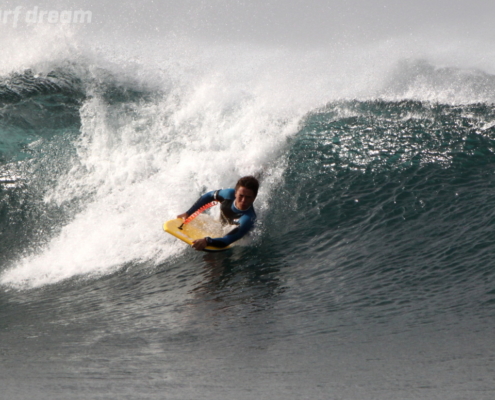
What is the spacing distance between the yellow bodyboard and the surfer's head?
0.52 meters

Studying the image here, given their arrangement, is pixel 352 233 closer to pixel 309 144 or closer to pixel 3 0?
pixel 309 144

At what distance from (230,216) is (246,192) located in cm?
59

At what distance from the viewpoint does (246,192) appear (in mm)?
5723

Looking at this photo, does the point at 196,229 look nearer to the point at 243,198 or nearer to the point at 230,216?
the point at 230,216

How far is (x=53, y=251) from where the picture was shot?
6.55 m

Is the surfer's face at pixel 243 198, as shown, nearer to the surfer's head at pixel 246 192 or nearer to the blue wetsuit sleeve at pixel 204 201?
the surfer's head at pixel 246 192

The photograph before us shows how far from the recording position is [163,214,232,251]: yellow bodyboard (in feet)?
19.3

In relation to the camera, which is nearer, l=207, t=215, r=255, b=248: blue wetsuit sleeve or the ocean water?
the ocean water

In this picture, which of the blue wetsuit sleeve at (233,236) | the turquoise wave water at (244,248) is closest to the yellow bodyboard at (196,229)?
the blue wetsuit sleeve at (233,236)

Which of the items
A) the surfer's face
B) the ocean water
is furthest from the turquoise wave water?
the surfer's face

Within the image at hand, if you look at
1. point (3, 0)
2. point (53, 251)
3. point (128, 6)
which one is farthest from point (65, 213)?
point (128, 6)

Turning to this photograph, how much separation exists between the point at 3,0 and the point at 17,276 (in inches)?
490

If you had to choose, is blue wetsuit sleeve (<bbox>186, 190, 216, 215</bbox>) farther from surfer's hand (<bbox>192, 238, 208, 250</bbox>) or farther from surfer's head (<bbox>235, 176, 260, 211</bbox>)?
surfer's hand (<bbox>192, 238, 208, 250</bbox>)

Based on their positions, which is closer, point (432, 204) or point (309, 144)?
point (432, 204)
